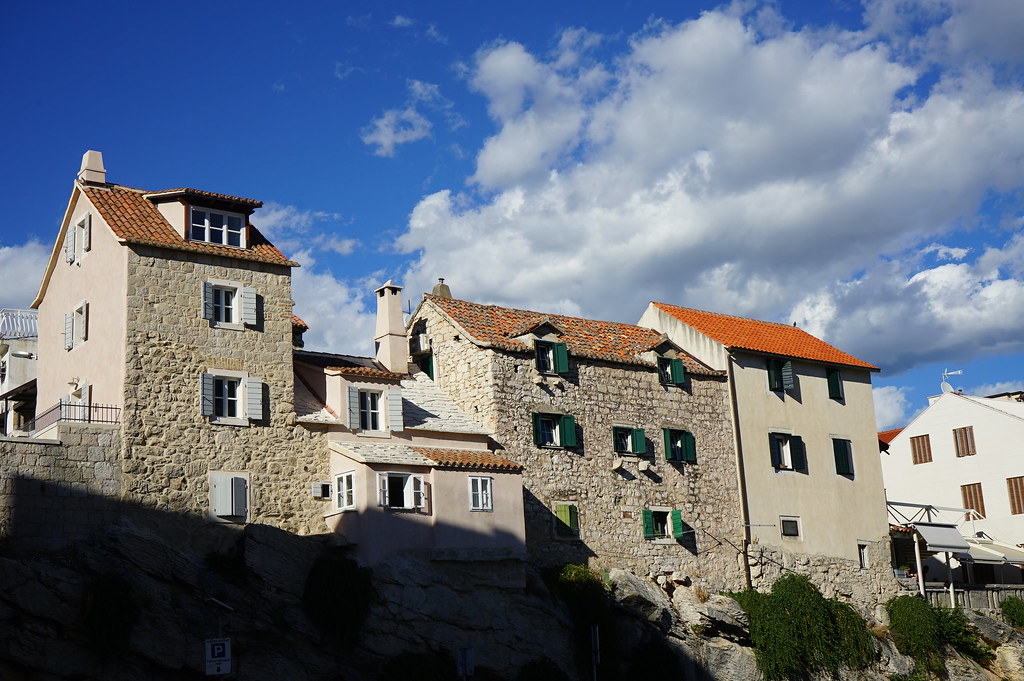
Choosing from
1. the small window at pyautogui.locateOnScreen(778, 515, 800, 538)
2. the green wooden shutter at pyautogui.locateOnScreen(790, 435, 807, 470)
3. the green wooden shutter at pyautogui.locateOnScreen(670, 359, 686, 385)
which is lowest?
the small window at pyautogui.locateOnScreen(778, 515, 800, 538)

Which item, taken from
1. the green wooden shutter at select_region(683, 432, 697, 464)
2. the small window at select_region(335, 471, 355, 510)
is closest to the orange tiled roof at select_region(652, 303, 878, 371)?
the green wooden shutter at select_region(683, 432, 697, 464)

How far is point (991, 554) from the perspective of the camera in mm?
52000

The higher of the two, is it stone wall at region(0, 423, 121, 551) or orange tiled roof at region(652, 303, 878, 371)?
orange tiled roof at region(652, 303, 878, 371)

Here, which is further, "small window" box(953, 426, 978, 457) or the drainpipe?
"small window" box(953, 426, 978, 457)

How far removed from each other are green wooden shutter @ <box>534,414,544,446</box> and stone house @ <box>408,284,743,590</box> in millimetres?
61

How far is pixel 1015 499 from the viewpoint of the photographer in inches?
2272

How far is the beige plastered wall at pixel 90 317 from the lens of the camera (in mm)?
34875

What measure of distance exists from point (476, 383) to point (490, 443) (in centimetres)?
246

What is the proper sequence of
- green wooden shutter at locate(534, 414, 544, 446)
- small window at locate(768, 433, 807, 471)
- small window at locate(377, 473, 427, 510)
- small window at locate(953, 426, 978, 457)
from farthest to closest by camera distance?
small window at locate(953, 426, 978, 457)
small window at locate(768, 433, 807, 471)
green wooden shutter at locate(534, 414, 544, 446)
small window at locate(377, 473, 427, 510)

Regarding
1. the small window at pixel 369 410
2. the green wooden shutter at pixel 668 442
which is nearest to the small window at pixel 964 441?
the green wooden shutter at pixel 668 442

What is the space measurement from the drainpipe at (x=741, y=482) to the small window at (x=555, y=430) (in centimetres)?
809

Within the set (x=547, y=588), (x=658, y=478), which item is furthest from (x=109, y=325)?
(x=658, y=478)

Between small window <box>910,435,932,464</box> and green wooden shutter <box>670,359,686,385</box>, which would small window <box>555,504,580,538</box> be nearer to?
green wooden shutter <box>670,359,686,385</box>

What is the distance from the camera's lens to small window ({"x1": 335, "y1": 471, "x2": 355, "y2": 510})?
35594 mm
